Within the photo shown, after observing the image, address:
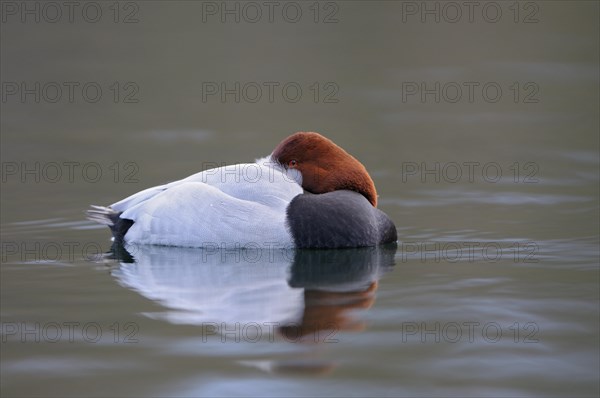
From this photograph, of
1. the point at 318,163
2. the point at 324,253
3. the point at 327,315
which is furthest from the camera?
the point at 318,163

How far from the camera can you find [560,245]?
7.46m

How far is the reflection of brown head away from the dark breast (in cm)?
86

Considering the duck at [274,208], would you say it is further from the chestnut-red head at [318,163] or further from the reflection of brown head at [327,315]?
the reflection of brown head at [327,315]

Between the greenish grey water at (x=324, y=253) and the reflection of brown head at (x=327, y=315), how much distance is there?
0.02m

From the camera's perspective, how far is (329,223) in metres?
7.41

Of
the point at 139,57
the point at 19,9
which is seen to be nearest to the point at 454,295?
the point at 139,57

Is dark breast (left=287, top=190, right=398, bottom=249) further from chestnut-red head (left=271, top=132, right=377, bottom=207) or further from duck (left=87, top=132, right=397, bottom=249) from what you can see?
chestnut-red head (left=271, top=132, right=377, bottom=207)

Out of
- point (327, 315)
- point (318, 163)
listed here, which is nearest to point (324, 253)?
point (318, 163)

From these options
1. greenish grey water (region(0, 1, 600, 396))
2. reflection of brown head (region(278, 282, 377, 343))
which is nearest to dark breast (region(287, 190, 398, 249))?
greenish grey water (region(0, 1, 600, 396))

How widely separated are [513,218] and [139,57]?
887cm

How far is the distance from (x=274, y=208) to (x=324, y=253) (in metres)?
0.49

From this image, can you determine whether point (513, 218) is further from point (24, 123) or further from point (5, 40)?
point (5, 40)

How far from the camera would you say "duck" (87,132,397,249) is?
7.42 meters

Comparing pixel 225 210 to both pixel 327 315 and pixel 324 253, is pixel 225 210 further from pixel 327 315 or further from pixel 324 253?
pixel 327 315
